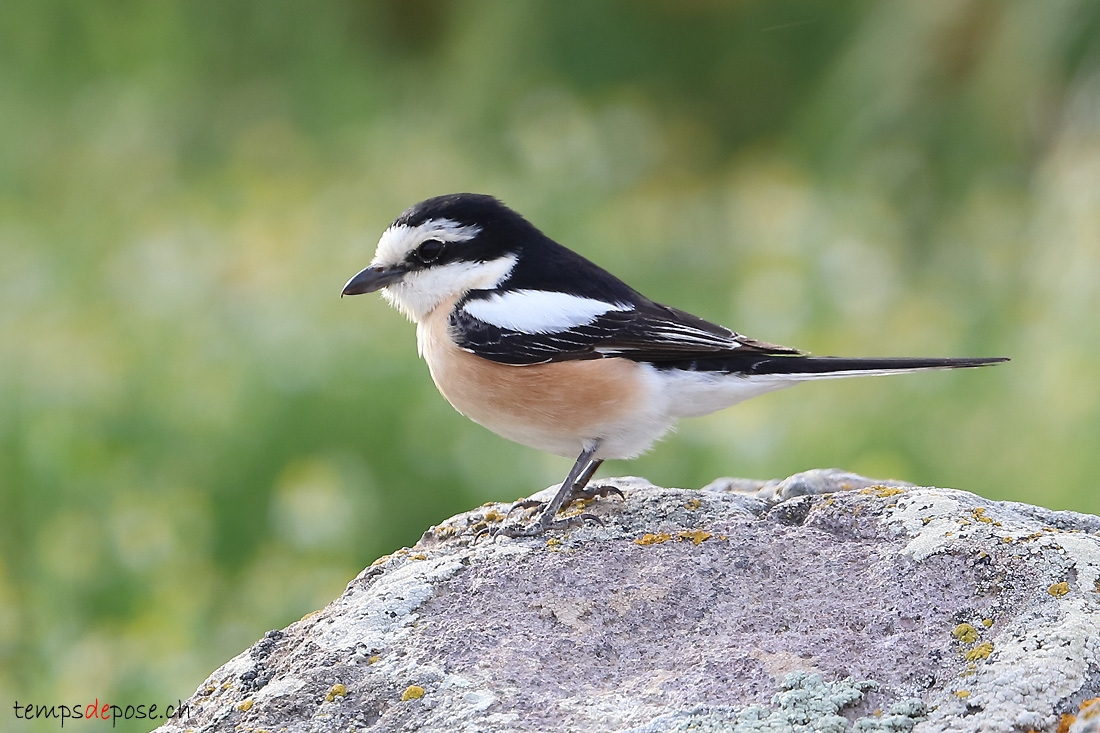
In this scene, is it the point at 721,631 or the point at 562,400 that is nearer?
the point at 721,631

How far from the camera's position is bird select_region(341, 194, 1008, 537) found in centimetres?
441

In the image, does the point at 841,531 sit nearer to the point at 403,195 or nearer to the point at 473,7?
the point at 403,195

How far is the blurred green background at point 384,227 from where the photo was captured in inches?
249

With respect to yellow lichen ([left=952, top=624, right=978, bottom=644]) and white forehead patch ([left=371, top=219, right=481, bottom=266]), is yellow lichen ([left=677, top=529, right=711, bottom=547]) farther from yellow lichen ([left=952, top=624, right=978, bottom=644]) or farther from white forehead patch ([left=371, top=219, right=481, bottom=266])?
white forehead patch ([left=371, top=219, right=481, bottom=266])

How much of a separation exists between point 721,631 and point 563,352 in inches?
61.0

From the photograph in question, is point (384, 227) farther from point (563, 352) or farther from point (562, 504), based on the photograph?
point (562, 504)

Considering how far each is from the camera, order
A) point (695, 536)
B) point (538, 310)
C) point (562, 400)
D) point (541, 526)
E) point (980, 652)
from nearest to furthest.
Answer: point (980, 652) < point (695, 536) < point (541, 526) < point (562, 400) < point (538, 310)

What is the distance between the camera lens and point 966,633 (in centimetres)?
293

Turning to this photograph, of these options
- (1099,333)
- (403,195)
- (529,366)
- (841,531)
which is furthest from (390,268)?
(403,195)

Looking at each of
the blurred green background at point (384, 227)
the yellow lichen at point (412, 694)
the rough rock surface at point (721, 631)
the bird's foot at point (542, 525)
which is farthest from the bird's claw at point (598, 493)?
the blurred green background at point (384, 227)

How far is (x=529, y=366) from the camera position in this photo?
4.46m

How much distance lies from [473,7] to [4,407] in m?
6.72

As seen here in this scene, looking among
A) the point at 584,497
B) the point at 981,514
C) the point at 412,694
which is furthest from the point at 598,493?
the point at 412,694

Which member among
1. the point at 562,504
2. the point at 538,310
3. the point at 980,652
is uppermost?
the point at 538,310
